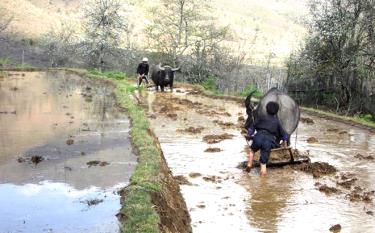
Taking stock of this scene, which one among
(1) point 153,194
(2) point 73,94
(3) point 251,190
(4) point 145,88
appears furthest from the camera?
(4) point 145,88

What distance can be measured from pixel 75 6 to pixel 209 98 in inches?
2565

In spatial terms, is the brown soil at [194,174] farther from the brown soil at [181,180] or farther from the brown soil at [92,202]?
the brown soil at [92,202]

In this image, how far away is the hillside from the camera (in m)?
58.3

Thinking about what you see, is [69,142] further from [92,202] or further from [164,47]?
[164,47]

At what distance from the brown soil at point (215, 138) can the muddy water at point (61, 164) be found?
2067mm

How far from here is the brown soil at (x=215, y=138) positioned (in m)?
13.3

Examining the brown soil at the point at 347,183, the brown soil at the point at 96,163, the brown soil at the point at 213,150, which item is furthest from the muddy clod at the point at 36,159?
the brown soil at the point at 347,183

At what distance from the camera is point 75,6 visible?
3255 inches

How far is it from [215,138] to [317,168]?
356 cm

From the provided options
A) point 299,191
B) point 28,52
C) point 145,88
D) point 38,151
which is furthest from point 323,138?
point 28,52

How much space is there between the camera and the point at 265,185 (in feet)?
31.8

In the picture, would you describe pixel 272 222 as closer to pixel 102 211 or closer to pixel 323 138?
pixel 102 211

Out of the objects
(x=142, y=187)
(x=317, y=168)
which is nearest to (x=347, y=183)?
(x=317, y=168)

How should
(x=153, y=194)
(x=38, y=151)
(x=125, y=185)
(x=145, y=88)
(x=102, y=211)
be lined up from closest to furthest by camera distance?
(x=102, y=211)
(x=153, y=194)
(x=125, y=185)
(x=38, y=151)
(x=145, y=88)
